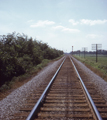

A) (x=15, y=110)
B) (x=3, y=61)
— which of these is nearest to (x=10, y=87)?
(x=3, y=61)

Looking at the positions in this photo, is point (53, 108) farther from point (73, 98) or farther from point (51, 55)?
point (51, 55)

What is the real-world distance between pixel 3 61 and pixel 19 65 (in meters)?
2.42

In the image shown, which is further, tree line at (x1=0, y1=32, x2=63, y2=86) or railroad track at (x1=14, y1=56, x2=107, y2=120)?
tree line at (x1=0, y1=32, x2=63, y2=86)

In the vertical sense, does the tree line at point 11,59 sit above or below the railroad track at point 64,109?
above

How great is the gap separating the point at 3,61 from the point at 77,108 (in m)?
5.66

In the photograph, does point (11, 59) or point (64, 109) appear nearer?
point (64, 109)

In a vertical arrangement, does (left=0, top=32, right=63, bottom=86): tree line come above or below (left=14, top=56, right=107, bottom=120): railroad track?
above

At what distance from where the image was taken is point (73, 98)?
4469 millimetres

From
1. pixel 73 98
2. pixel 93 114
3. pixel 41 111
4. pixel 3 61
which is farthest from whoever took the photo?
pixel 3 61

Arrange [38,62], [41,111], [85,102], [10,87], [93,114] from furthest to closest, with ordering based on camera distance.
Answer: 1. [38,62]
2. [10,87]
3. [85,102]
4. [41,111]
5. [93,114]

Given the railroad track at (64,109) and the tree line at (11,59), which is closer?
the railroad track at (64,109)

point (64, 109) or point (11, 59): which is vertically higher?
point (11, 59)

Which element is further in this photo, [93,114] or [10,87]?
[10,87]

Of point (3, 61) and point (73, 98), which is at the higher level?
point (3, 61)
